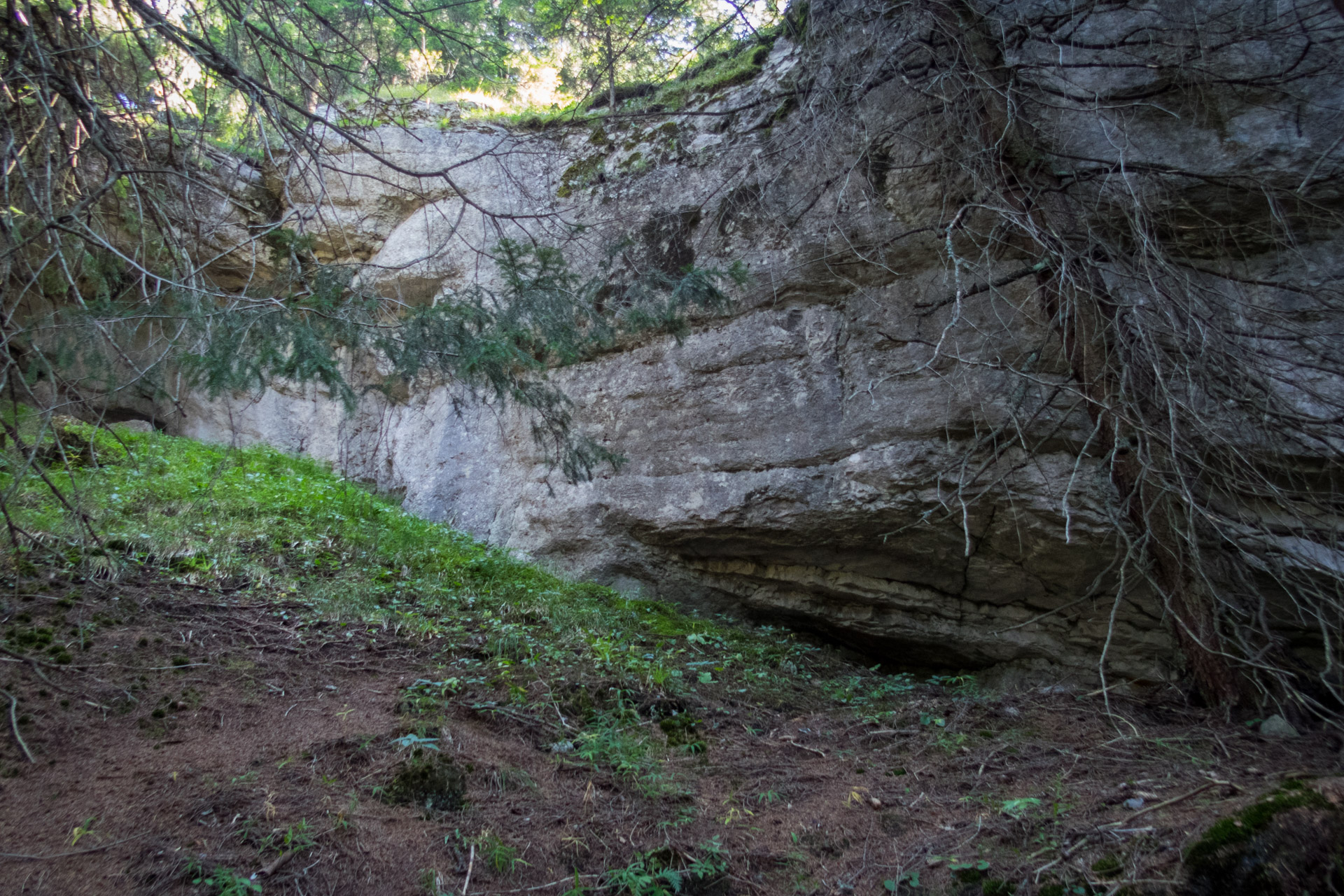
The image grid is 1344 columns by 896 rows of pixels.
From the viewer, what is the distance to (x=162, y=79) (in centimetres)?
372

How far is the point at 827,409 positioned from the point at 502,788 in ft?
12.7

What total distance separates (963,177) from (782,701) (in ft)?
12.9

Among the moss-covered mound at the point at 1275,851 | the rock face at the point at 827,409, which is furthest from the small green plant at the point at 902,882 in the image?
the rock face at the point at 827,409

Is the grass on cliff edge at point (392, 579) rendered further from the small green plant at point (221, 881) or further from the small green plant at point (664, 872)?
the small green plant at point (221, 881)

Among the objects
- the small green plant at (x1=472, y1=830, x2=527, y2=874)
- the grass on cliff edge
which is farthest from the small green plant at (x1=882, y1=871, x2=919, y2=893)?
the grass on cliff edge

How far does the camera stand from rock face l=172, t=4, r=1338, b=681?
5324 mm

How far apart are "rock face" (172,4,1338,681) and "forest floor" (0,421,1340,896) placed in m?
0.95

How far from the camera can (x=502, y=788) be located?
132 inches

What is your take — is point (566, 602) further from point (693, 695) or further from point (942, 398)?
point (942, 398)

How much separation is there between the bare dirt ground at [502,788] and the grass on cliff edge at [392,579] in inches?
17.1

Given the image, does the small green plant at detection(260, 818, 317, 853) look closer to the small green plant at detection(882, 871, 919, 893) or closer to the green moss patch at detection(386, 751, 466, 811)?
the green moss patch at detection(386, 751, 466, 811)

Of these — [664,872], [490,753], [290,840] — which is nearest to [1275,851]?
[664,872]

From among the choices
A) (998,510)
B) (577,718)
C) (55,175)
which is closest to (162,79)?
(55,175)

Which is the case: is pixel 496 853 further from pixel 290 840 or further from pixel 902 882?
pixel 902 882
